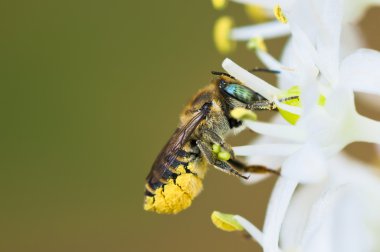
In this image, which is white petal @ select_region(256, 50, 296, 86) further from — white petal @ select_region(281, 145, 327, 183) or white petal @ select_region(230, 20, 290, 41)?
white petal @ select_region(281, 145, 327, 183)

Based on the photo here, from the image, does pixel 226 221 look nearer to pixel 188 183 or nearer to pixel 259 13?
pixel 188 183

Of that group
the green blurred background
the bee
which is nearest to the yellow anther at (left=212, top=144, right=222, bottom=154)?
the bee

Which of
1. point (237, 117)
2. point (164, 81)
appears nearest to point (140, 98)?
point (164, 81)

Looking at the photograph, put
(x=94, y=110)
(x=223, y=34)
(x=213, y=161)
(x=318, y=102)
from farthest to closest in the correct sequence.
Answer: (x=94, y=110), (x=223, y=34), (x=213, y=161), (x=318, y=102)

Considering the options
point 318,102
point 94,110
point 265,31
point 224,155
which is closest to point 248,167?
point 224,155

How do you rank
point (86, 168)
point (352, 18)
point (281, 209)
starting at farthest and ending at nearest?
1. point (86, 168)
2. point (352, 18)
3. point (281, 209)

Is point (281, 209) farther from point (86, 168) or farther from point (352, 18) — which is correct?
point (86, 168)
